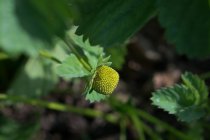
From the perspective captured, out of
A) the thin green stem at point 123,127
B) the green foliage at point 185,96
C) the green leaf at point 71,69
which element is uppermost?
the thin green stem at point 123,127

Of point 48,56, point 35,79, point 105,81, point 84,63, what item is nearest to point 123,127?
point 35,79

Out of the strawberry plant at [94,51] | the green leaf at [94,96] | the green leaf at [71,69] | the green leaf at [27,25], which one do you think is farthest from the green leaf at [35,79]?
the green leaf at [94,96]

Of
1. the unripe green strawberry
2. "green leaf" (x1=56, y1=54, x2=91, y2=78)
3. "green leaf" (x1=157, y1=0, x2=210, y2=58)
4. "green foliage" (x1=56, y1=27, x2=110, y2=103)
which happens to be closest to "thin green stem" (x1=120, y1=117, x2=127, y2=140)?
"green leaf" (x1=157, y1=0, x2=210, y2=58)

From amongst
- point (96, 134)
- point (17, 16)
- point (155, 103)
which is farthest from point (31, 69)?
point (155, 103)

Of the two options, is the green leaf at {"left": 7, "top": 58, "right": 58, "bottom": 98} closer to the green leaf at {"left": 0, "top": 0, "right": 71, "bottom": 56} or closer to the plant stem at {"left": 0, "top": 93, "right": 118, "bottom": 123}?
the plant stem at {"left": 0, "top": 93, "right": 118, "bottom": 123}

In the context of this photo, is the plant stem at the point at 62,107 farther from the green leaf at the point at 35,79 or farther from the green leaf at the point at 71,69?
the green leaf at the point at 71,69

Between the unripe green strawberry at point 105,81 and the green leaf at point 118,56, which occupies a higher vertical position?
the green leaf at point 118,56
